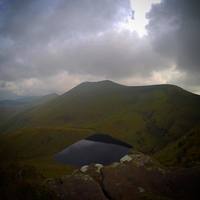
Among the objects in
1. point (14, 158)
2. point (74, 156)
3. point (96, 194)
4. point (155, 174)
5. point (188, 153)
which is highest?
point (155, 174)

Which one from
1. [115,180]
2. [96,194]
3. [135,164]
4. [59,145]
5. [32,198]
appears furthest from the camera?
[59,145]

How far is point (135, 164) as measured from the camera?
3080 cm

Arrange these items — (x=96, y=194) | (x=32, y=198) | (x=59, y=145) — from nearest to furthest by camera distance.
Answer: (x=32, y=198)
(x=96, y=194)
(x=59, y=145)

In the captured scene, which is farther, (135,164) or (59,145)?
→ (59,145)

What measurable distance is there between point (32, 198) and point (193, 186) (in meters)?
20.0

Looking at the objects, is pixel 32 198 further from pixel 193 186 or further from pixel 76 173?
pixel 193 186

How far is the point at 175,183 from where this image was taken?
27297 millimetres

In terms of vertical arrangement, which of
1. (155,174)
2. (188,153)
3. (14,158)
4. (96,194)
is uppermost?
(155,174)

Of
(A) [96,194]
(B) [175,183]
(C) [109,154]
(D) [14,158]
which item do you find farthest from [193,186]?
(D) [14,158]

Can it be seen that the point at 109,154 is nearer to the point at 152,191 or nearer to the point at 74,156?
the point at 74,156

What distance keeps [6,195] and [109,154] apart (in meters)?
130

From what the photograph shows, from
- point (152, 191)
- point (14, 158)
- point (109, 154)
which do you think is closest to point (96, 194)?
point (152, 191)

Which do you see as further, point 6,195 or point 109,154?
point 109,154

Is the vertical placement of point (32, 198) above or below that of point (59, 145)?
above
